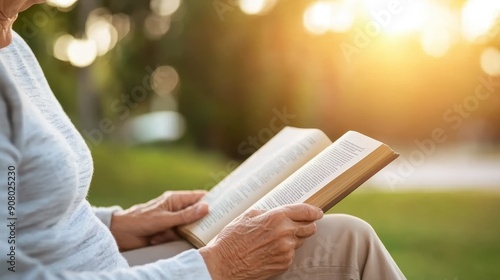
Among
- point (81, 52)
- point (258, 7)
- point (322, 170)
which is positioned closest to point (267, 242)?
point (322, 170)

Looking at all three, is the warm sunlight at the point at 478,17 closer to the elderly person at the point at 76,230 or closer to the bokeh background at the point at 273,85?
the bokeh background at the point at 273,85

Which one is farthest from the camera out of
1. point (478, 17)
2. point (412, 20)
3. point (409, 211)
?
point (412, 20)

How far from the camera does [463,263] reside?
3256 mm

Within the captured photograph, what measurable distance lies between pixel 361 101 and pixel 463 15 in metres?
1.63

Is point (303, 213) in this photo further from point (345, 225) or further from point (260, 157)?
point (260, 157)

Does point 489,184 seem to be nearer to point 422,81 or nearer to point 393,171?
point 393,171

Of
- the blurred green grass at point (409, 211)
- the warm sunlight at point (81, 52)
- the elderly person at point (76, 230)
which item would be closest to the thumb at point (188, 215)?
the elderly person at point (76, 230)

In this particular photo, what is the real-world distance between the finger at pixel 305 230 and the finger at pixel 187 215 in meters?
0.35

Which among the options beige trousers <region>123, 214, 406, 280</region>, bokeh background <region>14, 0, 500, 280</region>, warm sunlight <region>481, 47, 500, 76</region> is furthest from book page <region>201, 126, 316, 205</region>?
warm sunlight <region>481, 47, 500, 76</region>

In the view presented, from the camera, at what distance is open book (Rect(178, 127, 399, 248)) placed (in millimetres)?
1163

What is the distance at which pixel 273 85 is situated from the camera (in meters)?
8.38

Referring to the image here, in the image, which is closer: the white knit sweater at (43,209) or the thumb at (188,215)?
the white knit sweater at (43,209)

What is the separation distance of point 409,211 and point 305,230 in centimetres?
347

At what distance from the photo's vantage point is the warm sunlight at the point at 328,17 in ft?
22.8
